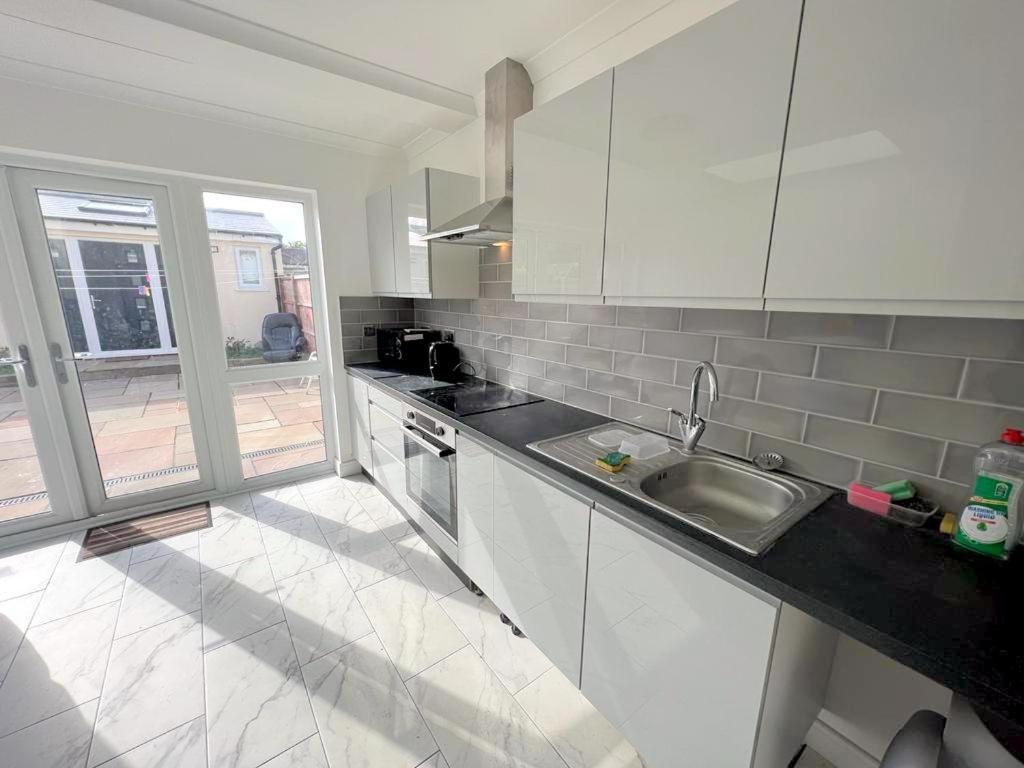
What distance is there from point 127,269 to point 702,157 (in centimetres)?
307

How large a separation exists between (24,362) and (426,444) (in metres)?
2.29

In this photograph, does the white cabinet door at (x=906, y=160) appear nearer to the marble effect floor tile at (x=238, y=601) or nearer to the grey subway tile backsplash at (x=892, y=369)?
the grey subway tile backsplash at (x=892, y=369)

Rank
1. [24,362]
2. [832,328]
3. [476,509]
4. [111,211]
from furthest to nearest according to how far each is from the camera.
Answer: [111,211] < [24,362] < [476,509] < [832,328]

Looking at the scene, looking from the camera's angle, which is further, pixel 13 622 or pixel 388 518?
pixel 388 518

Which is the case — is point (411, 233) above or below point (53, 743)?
above

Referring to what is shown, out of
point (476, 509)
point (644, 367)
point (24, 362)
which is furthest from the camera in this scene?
point (24, 362)

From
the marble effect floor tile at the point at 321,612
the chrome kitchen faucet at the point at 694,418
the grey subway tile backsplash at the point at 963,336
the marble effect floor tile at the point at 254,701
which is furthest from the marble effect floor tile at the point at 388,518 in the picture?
the grey subway tile backsplash at the point at 963,336

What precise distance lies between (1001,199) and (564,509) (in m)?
1.13

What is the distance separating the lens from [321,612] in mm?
1874

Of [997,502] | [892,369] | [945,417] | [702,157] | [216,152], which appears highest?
[216,152]

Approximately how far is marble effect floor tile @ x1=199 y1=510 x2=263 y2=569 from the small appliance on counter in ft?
4.40

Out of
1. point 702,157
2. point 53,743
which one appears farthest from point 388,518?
point 702,157

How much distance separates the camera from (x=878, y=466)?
3.63 ft

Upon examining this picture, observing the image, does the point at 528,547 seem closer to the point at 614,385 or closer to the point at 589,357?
the point at 614,385
